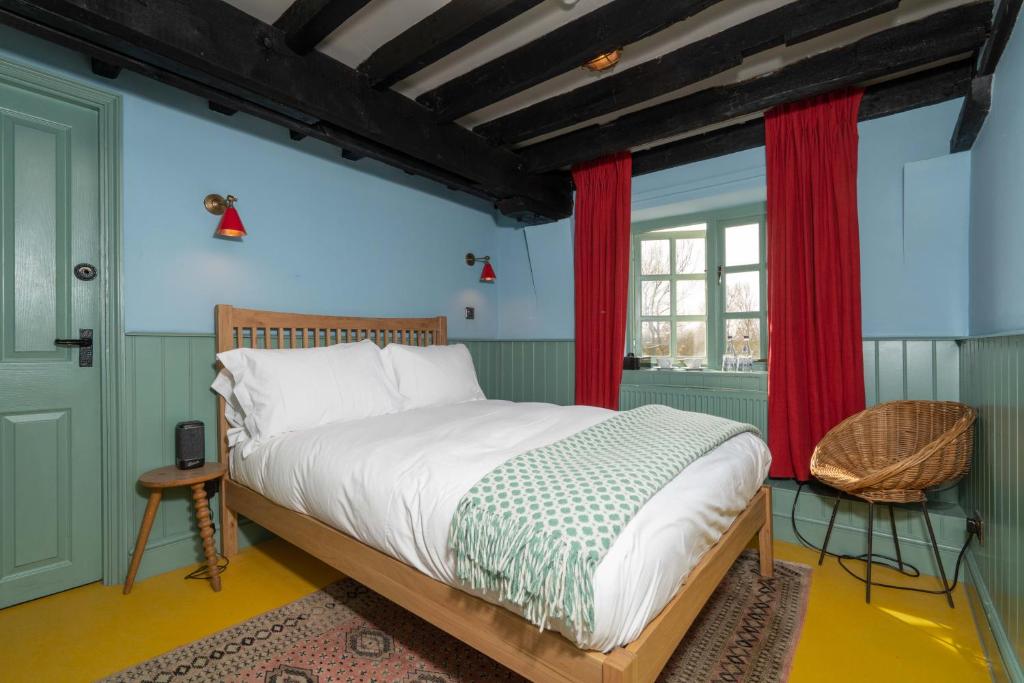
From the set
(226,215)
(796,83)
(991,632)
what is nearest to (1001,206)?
(796,83)

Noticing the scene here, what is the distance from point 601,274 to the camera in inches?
141

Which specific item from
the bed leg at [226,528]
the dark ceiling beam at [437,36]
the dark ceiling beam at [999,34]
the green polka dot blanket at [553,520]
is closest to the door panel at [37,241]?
the bed leg at [226,528]

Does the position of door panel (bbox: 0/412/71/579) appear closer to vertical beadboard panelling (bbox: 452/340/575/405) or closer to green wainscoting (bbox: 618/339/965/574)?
vertical beadboard panelling (bbox: 452/340/575/405)

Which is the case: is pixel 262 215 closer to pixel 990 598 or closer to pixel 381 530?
pixel 381 530

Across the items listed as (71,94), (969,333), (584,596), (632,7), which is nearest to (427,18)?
(632,7)

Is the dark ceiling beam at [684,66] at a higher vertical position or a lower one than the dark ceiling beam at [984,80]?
higher

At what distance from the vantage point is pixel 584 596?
106cm

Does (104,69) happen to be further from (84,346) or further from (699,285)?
(699,285)

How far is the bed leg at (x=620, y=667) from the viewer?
3.50ft

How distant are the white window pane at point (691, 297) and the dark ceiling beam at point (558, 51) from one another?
2039 mm

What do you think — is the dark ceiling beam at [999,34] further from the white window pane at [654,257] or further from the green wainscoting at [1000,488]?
the white window pane at [654,257]

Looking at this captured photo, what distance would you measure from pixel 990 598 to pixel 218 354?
3354mm

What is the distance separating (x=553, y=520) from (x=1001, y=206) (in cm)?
208

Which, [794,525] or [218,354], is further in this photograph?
[794,525]
